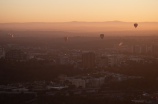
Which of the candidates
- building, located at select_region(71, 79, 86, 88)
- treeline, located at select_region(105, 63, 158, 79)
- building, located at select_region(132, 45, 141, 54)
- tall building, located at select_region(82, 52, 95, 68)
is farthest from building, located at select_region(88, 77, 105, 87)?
building, located at select_region(132, 45, 141, 54)

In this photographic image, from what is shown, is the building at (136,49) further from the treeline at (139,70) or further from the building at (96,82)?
the building at (96,82)

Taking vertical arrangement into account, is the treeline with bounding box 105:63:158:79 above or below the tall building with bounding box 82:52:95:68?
below

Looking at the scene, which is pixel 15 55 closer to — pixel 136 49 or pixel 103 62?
pixel 103 62

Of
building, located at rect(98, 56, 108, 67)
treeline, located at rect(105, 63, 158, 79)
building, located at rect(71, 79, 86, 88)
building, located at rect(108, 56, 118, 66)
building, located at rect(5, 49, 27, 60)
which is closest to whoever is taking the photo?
building, located at rect(71, 79, 86, 88)

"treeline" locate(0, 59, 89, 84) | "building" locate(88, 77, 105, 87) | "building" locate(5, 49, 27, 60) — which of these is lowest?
"building" locate(88, 77, 105, 87)

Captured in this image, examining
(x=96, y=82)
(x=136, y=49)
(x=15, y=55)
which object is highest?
(x=15, y=55)

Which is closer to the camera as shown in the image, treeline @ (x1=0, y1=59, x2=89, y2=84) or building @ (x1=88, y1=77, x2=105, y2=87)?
building @ (x1=88, y1=77, x2=105, y2=87)

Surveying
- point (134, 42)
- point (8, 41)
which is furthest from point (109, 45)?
point (8, 41)

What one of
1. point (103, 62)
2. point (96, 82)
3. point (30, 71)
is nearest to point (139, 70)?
point (103, 62)

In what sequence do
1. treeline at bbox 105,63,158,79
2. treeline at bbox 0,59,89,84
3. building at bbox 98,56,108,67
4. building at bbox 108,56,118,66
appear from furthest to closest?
building at bbox 108,56,118,66 < building at bbox 98,56,108,67 < treeline at bbox 105,63,158,79 < treeline at bbox 0,59,89,84

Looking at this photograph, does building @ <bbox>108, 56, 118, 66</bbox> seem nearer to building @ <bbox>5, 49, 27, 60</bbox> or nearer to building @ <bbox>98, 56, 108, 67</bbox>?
building @ <bbox>98, 56, 108, 67</bbox>

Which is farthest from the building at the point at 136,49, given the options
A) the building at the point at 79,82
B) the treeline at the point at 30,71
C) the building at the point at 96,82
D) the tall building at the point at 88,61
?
the building at the point at 79,82
